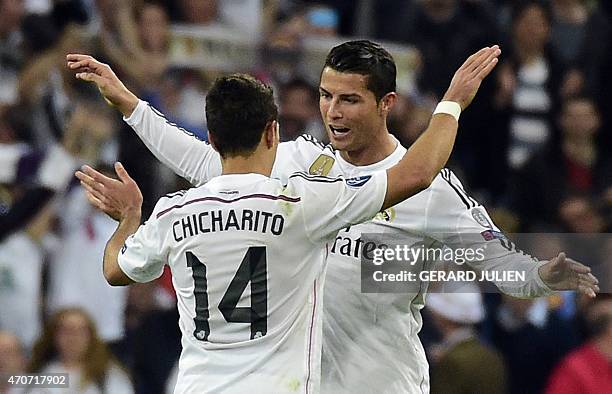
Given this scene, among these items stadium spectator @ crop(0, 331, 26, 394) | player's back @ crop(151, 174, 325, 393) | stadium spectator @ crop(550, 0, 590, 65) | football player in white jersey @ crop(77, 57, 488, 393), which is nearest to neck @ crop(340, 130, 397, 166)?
football player in white jersey @ crop(77, 57, 488, 393)

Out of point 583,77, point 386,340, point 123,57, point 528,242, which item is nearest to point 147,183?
point 123,57

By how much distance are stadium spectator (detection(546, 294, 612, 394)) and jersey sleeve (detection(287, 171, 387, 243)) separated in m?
3.50

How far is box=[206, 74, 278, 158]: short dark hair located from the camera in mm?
4680

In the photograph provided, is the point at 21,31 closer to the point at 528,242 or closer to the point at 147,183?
the point at 147,183

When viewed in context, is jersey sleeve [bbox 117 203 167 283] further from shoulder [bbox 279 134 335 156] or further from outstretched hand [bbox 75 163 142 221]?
shoulder [bbox 279 134 335 156]

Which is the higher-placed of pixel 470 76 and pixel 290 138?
pixel 470 76

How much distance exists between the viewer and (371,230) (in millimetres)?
5430

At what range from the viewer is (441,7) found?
35.1 feet

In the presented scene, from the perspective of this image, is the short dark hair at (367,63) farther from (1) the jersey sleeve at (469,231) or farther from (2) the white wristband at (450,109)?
(2) the white wristband at (450,109)

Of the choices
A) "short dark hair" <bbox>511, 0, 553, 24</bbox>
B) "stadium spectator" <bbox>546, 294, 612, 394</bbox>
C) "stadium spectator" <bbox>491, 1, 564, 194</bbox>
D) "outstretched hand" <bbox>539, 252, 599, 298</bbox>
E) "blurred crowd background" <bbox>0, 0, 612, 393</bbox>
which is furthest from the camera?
"short dark hair" <bbox>511, 0, 553, 24</bbox>

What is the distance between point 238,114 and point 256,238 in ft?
1.32

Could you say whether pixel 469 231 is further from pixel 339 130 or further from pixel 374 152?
pixel 339 130

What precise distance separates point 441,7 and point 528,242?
88.6 inches

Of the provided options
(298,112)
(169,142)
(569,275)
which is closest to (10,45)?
(298,112)
